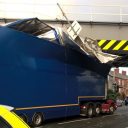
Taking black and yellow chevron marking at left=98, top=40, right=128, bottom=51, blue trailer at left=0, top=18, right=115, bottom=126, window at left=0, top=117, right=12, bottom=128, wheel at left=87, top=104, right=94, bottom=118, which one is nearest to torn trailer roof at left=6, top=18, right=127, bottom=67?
blue trailer at left=0, top=18, right=115, bottom=126

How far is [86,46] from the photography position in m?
20.6

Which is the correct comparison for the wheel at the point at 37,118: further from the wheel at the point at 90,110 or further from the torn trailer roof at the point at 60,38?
the wheel at the point at 90,110

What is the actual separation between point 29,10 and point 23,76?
552cm

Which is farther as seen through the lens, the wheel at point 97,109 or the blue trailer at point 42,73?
the wheel at point 97,109

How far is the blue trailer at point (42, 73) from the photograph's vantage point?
1483 centimetres

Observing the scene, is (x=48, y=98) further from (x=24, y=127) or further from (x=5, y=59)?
(x=24, y=127)

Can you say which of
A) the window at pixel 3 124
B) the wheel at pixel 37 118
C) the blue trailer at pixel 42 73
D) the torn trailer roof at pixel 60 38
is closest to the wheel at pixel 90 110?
the blue trailer at pixel 42 73

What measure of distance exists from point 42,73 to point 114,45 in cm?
540

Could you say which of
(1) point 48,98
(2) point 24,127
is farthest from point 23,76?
(2) point 24,127

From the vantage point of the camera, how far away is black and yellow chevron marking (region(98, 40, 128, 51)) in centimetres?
2078

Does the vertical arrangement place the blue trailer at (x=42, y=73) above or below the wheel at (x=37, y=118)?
above

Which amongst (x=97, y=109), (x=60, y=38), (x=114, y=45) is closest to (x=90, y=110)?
(x=97, y=109)

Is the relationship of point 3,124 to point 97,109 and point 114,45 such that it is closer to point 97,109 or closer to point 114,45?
point 114,45

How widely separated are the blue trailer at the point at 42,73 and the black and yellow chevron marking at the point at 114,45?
0.98 meters
